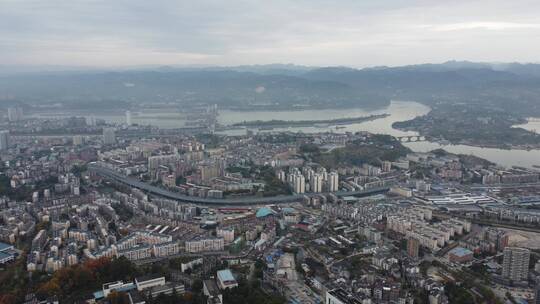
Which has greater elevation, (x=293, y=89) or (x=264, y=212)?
(x=293, y=89)

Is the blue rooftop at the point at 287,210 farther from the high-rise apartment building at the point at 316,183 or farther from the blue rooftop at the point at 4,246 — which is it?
the blue rooftop at the point at 4,246

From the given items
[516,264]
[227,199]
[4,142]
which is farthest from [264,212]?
[4,142]

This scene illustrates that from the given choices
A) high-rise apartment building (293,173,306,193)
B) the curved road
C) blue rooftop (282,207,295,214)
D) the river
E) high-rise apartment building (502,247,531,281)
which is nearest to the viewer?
high-rise apartment building (502,247,531,281)

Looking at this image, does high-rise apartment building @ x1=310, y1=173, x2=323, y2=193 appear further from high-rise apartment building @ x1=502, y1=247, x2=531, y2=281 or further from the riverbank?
the riverbank

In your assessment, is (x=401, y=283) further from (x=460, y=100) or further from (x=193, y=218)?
(x=460, y=100)

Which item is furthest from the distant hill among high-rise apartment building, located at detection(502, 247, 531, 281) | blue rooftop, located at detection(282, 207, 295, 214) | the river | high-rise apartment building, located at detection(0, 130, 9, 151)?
high-rise apartment building, located at detection(502, 247, 531, 281)

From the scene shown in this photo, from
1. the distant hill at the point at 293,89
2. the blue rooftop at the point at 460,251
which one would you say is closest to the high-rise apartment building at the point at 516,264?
the blue rooftop at the point at 460,251

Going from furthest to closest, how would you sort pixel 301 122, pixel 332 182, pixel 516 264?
pixel 301 122
pixel 332 182
pixel 516 264

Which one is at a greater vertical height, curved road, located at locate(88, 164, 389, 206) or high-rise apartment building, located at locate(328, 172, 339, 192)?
high-rise apartment building, located at locate(328, 172, 339, 192)

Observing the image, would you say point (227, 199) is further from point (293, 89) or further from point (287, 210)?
point (293, 89)
